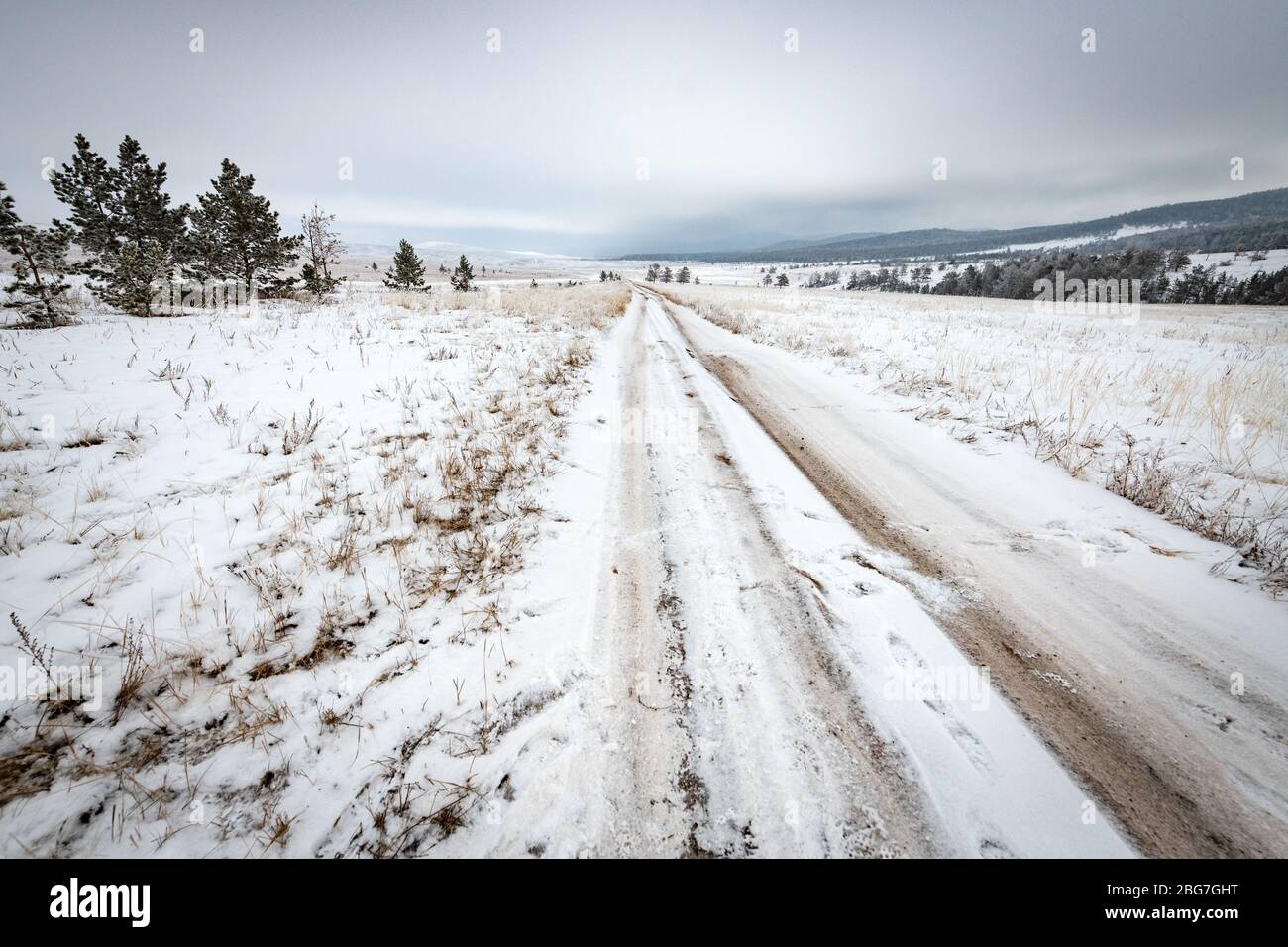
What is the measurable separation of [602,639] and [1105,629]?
3.38m

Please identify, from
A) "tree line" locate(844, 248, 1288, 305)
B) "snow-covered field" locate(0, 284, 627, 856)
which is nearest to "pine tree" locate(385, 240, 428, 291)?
"snow-covered field" locate(0, 284, 627, 856)

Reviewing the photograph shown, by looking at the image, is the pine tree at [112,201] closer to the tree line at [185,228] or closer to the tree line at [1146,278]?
the tree line at [185,228]

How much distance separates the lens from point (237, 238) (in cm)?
2833

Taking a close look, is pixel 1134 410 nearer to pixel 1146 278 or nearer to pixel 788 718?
pixel 788 718

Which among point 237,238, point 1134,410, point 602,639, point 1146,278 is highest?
point 1146,278

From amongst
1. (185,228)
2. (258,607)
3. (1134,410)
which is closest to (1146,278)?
(1134,410)

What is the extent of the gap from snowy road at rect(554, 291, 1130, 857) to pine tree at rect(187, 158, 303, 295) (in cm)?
3604

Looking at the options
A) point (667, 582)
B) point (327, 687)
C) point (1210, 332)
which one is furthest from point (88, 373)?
point (1210, 332)

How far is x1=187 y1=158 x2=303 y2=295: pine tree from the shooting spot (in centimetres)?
2764

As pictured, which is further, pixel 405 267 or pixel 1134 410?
pixel 405 267

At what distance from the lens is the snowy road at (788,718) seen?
1.97m

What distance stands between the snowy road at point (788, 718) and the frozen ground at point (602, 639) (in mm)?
19
